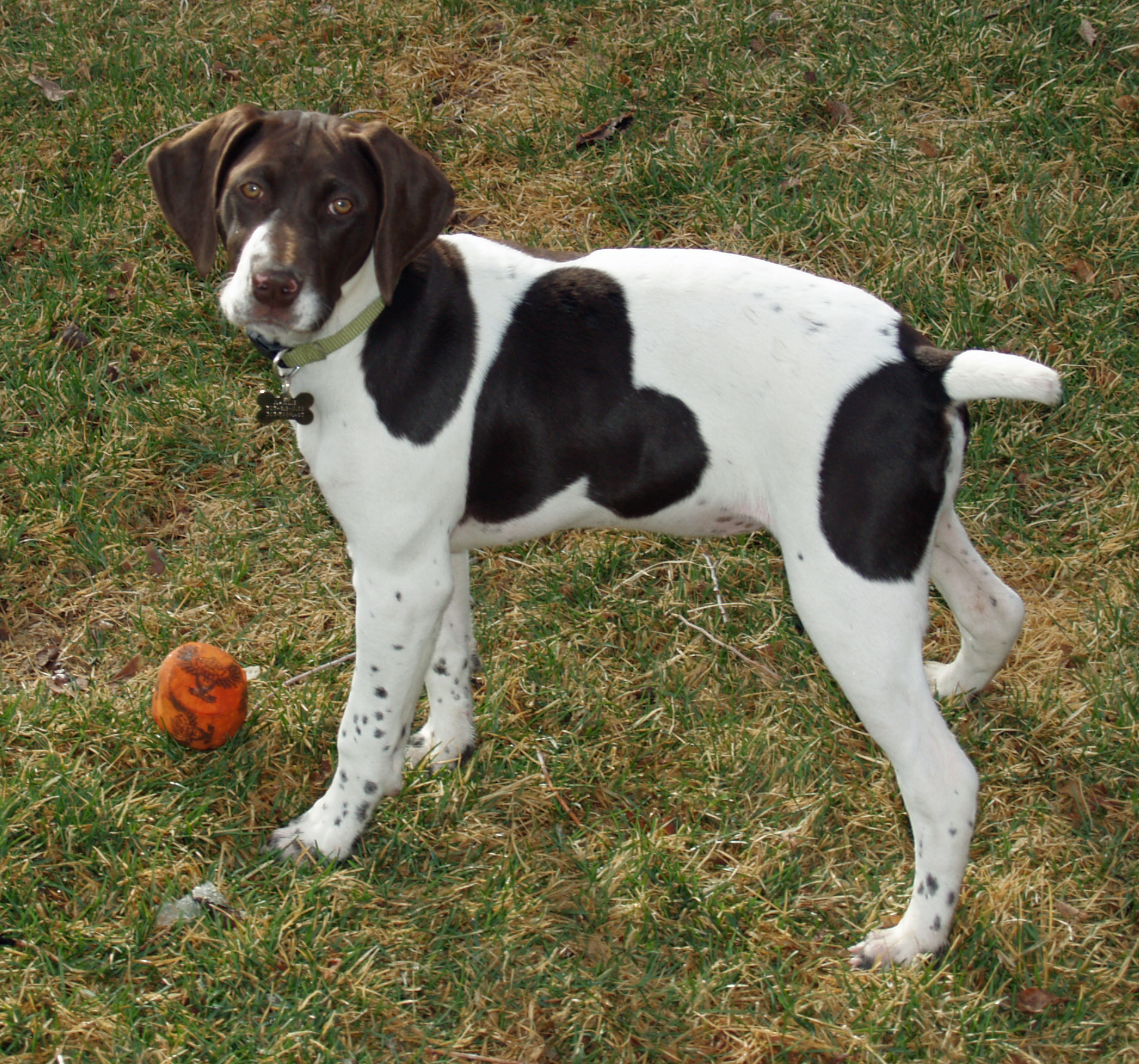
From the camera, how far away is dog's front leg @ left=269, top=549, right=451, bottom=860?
3.29 metres

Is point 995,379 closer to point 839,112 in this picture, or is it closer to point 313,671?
point 313,671

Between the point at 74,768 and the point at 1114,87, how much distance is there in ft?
17.9

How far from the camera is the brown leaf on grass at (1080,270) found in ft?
17.9

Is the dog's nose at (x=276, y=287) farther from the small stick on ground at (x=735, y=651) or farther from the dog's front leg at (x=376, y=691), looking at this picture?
the small stick on ground at (x=735, y=651)

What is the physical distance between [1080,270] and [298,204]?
149 inches

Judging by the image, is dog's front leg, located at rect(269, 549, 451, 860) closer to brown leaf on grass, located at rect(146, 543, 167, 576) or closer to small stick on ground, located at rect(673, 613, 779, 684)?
small stick on ground, located at rect(673, 613, 779, 684)

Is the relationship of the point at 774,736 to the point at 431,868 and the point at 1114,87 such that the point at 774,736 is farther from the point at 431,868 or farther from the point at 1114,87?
the point at 1114,87

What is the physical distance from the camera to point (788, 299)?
10.4 ft

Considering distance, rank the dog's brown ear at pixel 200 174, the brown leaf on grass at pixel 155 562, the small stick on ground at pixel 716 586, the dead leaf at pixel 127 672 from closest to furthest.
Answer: the dog's brown ear at pixel 200 174 → the dead leaf at pixel 127 672 → the small stick on ground at pixel 716 586 → the brown leaf on grass at pixel 155 562

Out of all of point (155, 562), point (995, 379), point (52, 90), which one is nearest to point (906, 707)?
point (995, 379)

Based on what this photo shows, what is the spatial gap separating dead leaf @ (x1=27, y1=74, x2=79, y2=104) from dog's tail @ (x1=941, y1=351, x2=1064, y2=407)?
5264 mm

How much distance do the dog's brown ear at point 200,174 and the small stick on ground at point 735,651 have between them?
81.0 inches

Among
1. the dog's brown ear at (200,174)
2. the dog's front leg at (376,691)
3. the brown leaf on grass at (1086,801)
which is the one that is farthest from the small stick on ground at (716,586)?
the dog's brown ear at (200,174)

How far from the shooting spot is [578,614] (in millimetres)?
4406
